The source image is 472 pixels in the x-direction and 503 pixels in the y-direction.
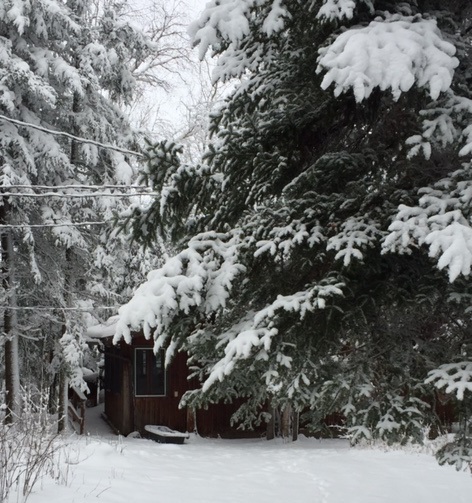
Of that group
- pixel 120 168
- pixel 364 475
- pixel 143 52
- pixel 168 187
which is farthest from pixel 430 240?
pixel 143 52

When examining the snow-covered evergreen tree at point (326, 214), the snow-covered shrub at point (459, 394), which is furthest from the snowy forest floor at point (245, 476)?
the snow-covered shrub at point (459, 394)

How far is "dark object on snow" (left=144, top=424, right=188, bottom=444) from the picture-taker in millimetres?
17109

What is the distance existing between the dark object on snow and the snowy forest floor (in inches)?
29.4

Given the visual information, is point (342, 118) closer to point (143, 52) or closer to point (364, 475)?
point (364, 475)

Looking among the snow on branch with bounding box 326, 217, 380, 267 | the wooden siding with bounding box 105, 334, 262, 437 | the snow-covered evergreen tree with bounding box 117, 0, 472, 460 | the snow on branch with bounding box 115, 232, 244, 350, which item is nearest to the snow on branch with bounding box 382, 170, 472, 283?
the snow-covered evergreen tree with bounding box 117, 0, 472, 460

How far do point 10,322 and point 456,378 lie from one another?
12406mm

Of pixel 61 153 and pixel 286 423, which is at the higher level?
pixel 61 153

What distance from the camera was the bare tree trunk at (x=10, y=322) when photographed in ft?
46.5

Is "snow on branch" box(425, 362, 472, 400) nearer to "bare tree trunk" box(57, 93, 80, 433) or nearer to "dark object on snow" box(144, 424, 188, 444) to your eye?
"bare tree trunk" box(57, 93, 80, 433)

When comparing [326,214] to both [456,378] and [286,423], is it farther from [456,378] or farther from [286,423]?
[286,423]

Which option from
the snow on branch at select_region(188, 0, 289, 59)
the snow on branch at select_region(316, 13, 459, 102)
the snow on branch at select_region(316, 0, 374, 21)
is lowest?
the snow on branch at select_region(316, 13, 459, 102)

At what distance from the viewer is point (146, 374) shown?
1922cm

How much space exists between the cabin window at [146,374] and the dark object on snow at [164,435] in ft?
4.46

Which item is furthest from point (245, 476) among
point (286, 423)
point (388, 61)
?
point (388, 61)
